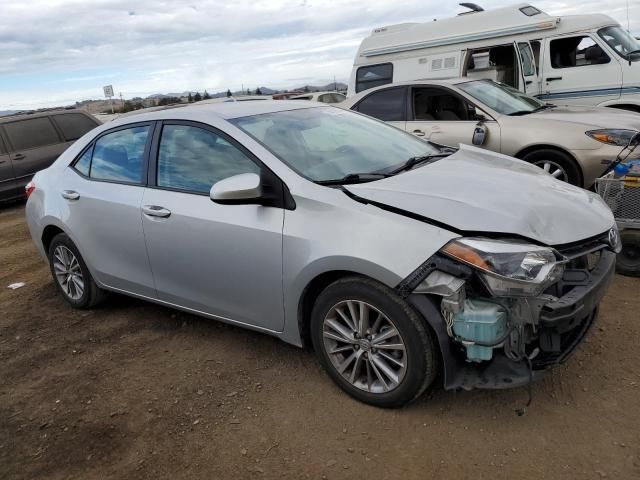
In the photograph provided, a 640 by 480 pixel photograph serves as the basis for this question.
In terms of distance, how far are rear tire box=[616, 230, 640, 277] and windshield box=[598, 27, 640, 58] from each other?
528cm

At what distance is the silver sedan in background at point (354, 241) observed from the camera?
8.46 feet

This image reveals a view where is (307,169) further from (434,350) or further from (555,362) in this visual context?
(555,362)

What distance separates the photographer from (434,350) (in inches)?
105

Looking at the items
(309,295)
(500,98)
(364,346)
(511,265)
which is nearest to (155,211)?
(309,295)

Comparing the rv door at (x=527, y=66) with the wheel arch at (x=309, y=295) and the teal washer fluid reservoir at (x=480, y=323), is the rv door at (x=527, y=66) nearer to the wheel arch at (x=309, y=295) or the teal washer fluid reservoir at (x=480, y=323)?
the wheel arch at (x=309, y=295)

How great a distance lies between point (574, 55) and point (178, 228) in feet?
25.9

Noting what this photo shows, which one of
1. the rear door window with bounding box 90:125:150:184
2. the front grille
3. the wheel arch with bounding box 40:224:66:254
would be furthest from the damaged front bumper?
the wheel arch with bounding box 40:224:66:254

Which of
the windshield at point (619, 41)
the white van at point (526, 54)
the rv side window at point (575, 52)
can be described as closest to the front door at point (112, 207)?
the white van at point (526, 54)

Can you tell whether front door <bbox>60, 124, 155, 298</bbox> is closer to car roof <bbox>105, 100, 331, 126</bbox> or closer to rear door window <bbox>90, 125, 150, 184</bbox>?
rear door window <bbox>90, 125, 150, 184</bbox>

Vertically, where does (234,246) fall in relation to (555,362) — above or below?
above

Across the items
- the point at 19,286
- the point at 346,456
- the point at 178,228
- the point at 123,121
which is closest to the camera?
the point at 346,456

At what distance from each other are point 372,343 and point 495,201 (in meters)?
0.96

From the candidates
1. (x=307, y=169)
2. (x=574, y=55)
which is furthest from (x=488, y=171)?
(x=574, y=55)

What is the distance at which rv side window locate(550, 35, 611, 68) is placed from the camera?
853cm
